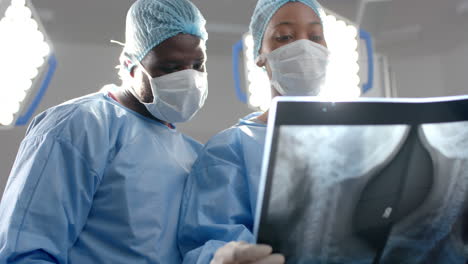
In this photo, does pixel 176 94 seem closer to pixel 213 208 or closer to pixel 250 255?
pixel 213 208

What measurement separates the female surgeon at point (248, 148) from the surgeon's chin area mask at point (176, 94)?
123mm

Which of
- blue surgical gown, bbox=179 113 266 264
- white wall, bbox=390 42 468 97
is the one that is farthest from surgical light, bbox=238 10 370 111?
blue surgical gown, bbox=179 113 266 264

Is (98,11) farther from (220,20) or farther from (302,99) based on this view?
(302,99)

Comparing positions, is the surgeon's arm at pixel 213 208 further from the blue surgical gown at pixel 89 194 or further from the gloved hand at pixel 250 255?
the gloved hand at pixel 250 255

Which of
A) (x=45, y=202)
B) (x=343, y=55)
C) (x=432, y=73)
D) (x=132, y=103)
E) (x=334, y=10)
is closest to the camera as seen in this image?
(x=45, y=202)

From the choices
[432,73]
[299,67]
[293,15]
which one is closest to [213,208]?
[299,67]

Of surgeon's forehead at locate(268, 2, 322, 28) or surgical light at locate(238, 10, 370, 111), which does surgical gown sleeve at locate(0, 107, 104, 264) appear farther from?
surgical light at locate(238, 10, 370, 111)

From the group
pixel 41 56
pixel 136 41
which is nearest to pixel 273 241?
pixel 136 41

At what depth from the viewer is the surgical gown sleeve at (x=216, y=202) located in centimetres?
114

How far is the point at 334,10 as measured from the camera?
2.43 m

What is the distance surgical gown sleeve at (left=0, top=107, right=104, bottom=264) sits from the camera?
1.08 metres

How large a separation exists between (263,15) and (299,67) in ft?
0.71

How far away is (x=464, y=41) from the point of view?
249 cm

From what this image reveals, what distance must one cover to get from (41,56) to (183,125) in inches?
31.3
